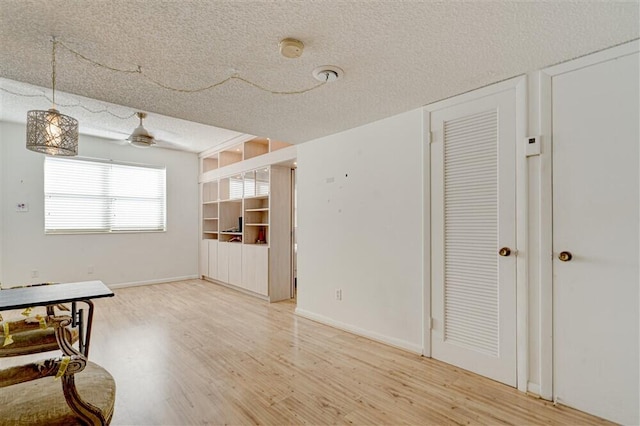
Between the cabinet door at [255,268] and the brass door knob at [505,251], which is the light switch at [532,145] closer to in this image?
the brass door knob at [505,251]

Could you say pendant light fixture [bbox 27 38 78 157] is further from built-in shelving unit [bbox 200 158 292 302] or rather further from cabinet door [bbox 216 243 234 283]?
cabinet door [bbox 216 243 234 283]

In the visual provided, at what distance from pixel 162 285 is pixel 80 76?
15.0 ft

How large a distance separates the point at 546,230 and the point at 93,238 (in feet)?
21.4

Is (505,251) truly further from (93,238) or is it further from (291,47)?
(93,238)

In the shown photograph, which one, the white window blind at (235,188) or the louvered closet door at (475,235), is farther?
the white window blind at (235,188)

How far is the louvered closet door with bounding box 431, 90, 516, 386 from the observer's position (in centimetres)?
229

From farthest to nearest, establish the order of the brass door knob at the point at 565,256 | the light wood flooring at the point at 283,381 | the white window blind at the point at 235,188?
the white window blind at the point at 235,188 → the brass door knob at the point at 565,256 → the light wood flooring at the point at 283,381

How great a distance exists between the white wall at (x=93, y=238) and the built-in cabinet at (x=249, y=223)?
0.41 m

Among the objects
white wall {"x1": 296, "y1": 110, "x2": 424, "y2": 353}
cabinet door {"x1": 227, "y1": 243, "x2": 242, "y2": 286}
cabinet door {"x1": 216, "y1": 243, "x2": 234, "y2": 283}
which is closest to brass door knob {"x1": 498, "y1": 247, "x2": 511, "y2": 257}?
white wall {"x1": 296, "y1": 110, "x2": 424, "y2": 353}

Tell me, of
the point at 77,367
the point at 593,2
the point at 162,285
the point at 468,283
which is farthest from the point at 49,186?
the point at 593,2

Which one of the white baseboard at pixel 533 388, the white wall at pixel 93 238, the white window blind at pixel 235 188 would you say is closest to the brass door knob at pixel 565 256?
the white baseboard at pixel 533 388

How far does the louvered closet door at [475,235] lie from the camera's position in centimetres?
229

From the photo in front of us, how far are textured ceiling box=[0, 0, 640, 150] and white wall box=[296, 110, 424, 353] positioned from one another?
2.06 feet

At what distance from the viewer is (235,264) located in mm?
5406
